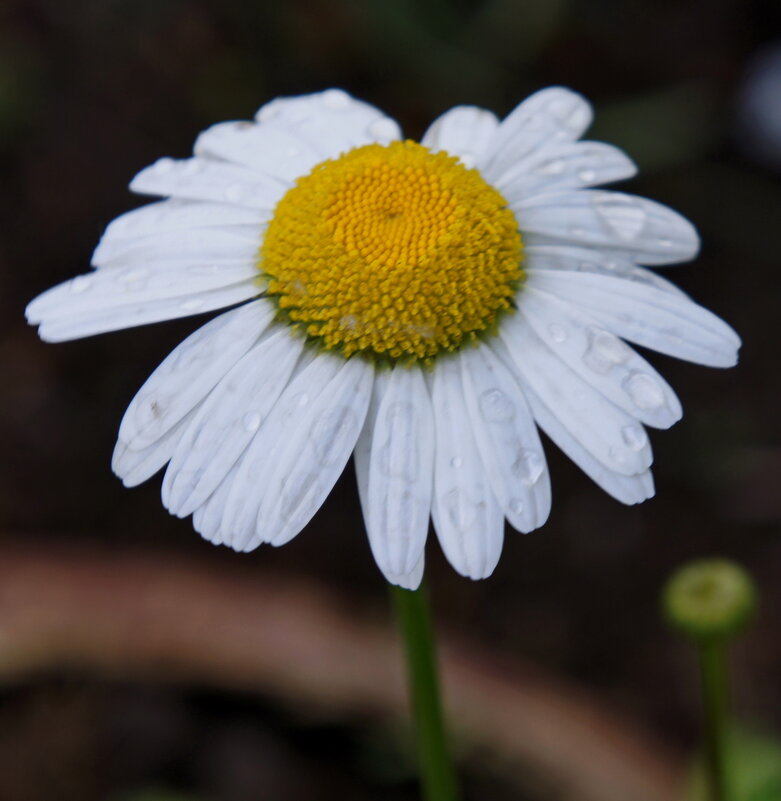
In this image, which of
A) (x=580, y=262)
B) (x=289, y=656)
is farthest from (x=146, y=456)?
(x=289, y=656)

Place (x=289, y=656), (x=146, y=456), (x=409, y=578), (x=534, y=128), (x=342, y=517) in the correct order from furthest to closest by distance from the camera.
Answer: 1. (x=342, y=517)
2. (x=289, y=656)
3. (x=534, y=128)
4. (x=146, y=456)
5. (x=409, y=578)

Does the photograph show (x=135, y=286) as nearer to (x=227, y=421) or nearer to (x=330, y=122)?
(x=227, y=421)

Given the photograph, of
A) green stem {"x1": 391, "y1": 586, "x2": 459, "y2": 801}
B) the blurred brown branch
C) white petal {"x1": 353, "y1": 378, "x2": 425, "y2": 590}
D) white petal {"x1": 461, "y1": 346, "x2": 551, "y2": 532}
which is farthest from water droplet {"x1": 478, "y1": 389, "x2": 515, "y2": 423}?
the blurred brown branch

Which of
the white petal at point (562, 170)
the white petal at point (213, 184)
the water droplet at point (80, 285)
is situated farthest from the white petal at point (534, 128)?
the water droplet at point (80, 285)

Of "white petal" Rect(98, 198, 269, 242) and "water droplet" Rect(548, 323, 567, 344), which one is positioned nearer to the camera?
"water droplet" Rect(548, 323, 567, 344)

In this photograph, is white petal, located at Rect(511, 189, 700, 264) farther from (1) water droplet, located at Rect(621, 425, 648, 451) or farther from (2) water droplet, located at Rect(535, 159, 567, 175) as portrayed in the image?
(1) water droplet, located at Rect(621, 425, 648, 451)

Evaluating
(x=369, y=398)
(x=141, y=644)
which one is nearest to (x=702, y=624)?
(x=369, y=398)

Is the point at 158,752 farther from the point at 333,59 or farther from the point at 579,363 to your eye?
the point at 333,59
